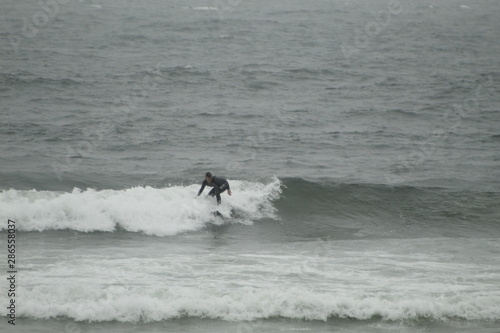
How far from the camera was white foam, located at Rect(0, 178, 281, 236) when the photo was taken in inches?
669

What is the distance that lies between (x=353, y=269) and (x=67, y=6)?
66.0 metres

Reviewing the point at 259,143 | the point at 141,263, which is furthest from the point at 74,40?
the point at 141,263

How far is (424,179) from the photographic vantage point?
73.3ft

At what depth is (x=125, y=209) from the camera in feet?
58.5
